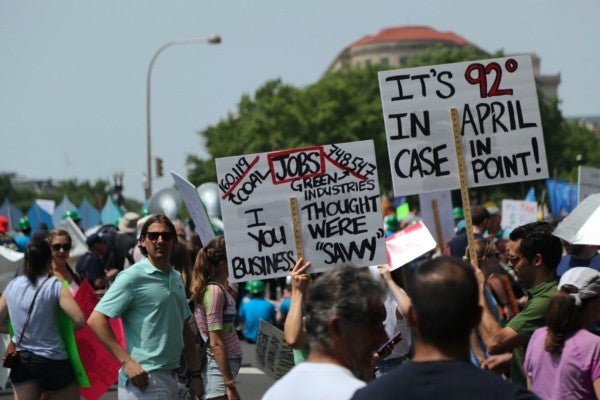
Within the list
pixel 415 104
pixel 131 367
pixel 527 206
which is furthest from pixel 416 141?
pixel 527 206

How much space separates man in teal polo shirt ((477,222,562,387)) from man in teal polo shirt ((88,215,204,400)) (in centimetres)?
172

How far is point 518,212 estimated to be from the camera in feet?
70.6

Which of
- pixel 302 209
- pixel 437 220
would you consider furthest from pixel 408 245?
pixel 437 220

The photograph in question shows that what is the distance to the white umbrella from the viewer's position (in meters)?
7.91

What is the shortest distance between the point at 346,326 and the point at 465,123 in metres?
3.75

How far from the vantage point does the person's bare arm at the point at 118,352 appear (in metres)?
7.30

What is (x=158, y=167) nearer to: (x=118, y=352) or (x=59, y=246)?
(x=59, y=246)

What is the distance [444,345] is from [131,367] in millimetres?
3784

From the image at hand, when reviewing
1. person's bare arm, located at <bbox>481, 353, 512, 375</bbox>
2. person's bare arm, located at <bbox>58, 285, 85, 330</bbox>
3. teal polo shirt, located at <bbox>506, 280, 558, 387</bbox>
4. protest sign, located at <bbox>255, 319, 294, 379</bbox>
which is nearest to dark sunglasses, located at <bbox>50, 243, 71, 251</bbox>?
person's bare arm, located at <bbox>58, 285, 85, 330</bbox>

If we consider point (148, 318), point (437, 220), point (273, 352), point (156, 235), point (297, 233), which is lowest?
point (273, 352)

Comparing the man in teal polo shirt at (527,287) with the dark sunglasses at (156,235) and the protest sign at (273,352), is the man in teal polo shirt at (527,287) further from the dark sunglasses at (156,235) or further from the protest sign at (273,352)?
the dark sunglasses at (156,235)

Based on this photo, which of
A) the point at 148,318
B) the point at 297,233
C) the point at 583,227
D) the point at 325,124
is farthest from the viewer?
the point at 325,124

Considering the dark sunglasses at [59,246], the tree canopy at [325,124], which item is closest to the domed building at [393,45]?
the tree canopy at [325,124]

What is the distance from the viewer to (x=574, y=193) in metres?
27.9
